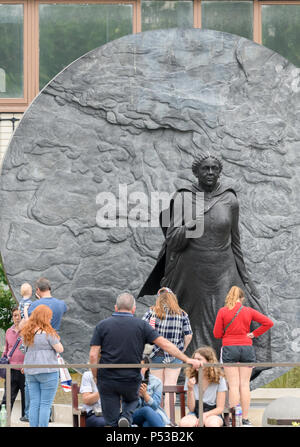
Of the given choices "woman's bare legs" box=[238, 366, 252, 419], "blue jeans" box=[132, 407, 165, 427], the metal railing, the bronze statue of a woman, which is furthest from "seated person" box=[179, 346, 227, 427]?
the bronze statue of a woman

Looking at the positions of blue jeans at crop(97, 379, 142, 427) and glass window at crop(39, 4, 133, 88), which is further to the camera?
glass window at crop(39, 4, 133, 88)

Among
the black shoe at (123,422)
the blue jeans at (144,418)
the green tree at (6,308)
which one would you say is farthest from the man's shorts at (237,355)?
the green tree at (6,308)

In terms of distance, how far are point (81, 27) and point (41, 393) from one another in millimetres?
9700

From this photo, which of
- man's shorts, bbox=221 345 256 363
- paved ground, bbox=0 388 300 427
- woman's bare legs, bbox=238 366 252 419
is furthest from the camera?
man's shorts, bbox=221 345 256 363

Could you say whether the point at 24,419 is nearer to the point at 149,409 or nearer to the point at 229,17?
the point at 149,409

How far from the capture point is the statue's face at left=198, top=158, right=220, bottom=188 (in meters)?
13.9

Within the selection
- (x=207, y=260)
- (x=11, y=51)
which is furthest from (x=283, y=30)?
(x=207, y=260)

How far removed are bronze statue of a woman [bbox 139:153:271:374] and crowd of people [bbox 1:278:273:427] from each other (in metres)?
1.66

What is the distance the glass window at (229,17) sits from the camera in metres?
20.0

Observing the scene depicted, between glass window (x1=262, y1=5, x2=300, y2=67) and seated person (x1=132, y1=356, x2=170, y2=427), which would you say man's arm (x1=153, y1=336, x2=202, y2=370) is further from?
glass window (x1=262, y1=5, x2=300, y2=67)

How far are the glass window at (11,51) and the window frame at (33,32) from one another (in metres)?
0.08

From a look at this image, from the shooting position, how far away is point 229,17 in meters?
20.0
